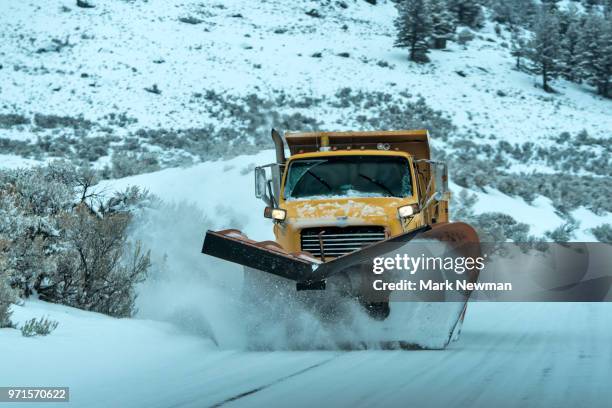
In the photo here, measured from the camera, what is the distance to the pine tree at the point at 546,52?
64.1 m

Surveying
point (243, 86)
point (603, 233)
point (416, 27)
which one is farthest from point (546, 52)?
point (603, 233)

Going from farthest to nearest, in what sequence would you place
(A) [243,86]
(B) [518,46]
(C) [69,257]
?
(B) [518,46], (A) [243,86], (C) [69,257]

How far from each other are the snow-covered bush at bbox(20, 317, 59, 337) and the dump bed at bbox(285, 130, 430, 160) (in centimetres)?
502

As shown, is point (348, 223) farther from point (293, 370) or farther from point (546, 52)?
point (546, 52)

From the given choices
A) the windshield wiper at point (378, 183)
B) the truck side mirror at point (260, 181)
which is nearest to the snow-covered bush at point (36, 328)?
the truck side mirror at point (260, 181)

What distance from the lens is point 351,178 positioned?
10562 millimetres

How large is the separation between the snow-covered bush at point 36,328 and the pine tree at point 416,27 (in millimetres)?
58931

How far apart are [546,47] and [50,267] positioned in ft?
198

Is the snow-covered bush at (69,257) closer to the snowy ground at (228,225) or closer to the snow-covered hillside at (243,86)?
the snowy ground at (228,225)

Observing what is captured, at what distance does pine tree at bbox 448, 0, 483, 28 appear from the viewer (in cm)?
7731

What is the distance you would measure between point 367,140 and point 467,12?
69265 millimetres

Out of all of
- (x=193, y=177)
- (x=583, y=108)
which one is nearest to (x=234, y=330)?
(x=193, y=177)

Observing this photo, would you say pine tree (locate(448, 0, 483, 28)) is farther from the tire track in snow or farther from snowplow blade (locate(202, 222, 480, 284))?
the tire track in snow

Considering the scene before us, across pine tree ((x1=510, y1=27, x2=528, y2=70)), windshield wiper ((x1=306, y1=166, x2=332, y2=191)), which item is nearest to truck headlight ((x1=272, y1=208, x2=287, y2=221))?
windshield wiper ((x1=306, y1=166, x2=332, y2=191))
